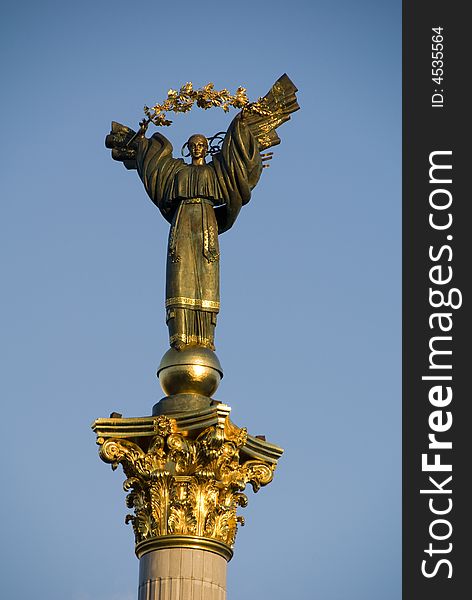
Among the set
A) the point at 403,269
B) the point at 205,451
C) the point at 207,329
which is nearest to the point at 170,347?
the point at 207,329

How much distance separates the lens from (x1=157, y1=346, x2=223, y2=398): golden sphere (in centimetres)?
3038

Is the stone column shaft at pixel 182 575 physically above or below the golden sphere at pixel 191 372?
below

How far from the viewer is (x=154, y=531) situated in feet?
96.0

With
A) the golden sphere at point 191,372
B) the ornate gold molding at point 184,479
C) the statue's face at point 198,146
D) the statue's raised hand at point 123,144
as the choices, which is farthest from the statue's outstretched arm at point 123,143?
the ornate gold molding at point 184,479

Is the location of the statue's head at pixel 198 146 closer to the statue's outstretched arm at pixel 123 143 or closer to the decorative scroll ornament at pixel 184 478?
the statue's outstretched arm at pixel 123 143

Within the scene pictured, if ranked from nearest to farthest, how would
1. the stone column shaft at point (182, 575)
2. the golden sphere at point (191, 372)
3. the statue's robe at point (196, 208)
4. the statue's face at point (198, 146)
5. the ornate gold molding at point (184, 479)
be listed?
the stone column shaft at point (182, 575)
the ornate gold molding at point (184, 479)
the golden sphere at point (191, 372)
the statue's robe at point (196, 208)
the statue's face at point (198, 146)

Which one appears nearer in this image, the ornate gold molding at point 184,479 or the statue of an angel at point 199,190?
the ornate gold molding at point 184,479

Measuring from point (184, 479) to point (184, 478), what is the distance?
0.02m

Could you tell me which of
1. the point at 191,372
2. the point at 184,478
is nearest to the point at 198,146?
the point at 191,372

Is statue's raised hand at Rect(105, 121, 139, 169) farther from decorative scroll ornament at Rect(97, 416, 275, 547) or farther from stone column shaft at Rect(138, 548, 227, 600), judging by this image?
stone column shaft at Rect(138, 548, 227, 600)

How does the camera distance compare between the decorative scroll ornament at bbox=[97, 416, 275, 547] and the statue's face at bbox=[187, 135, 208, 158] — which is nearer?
the decorative scroll ornament at bbox=[97, 416, 275, 547]

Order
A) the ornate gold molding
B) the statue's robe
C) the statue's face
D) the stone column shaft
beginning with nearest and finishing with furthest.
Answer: the stone column shaft < the ornate gold molding < the statue's robe < the statue's face

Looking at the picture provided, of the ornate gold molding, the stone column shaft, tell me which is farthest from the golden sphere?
the stone column shaft

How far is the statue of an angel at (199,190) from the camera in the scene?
31555mm
